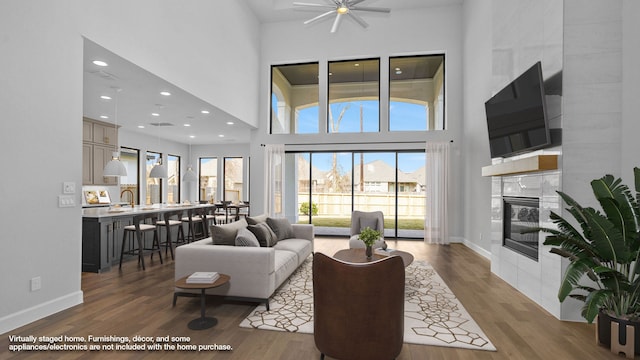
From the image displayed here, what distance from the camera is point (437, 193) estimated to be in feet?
25.1

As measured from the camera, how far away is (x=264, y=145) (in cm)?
845

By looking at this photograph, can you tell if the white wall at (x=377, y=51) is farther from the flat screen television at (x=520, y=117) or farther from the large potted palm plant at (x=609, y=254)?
the large potted palm plant at (x=609, y=254)

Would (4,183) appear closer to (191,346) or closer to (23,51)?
(23,51)

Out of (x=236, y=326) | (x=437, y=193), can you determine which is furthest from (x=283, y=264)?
(x=437, y=193)

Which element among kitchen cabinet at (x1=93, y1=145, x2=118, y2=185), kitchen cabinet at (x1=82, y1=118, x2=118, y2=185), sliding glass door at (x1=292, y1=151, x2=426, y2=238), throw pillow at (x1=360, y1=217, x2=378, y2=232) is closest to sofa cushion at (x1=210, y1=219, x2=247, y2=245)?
throw pillow at (x1=360, y1=217, x2=378, y2=232)

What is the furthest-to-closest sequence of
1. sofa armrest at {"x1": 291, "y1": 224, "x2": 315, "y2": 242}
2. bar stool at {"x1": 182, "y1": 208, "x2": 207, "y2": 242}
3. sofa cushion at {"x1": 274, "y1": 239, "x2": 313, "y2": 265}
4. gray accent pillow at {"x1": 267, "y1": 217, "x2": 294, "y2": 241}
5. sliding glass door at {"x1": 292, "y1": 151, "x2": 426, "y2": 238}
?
sliding glass door at {"x1": 292, "y1": 151, "x2": 426, "y2": 238} < bar stool at {"x1": 182, "y1": 208, "x2": 207, "y2": 242} < sofa armrest at {"x1": 291, "y1": 224, "x2": 315, "y2": 242} < gray accent pillow at {"x1": 267, "y1": 217, "x2": 294, "y2": 241} < sofa cushion at {"x1": 274, "y1": 239, "x2": 313, "y2": 265}

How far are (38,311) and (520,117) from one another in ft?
18.0

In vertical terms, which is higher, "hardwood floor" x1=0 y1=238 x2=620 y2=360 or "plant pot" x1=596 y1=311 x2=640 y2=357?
"plant pot" x1=596 y1=311 x2=640 y2=357

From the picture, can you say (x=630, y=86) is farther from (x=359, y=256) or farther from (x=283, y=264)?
(x=283, y=264)

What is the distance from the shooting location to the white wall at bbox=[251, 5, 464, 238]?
7730 mm

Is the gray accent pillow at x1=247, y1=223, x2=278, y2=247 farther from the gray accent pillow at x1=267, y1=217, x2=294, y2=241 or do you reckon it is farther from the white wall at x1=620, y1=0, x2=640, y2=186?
the white wall at x1=620, y1=0, x2=640, y2=186

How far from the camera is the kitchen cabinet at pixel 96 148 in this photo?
7488 mm

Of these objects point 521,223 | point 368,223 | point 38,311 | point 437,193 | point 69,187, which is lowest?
point 38,311

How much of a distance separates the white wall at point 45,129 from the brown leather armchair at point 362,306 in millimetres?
2782
